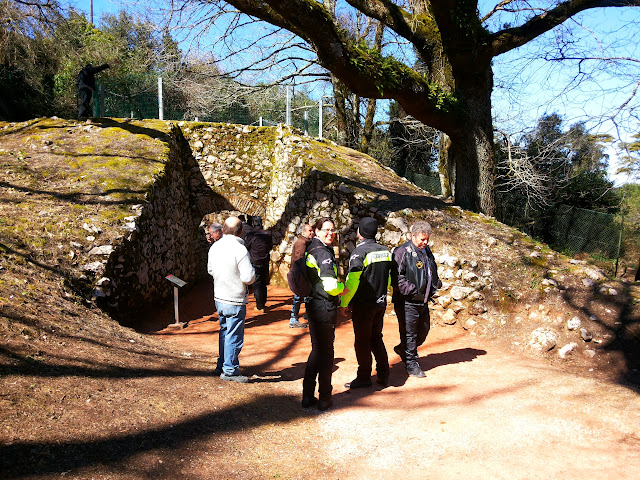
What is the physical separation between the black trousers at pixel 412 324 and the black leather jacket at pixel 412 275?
0.09 metres

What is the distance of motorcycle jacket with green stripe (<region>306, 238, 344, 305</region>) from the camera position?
12.7ft

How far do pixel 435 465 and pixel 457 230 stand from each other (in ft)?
18.1

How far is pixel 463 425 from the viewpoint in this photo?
3.88 meters

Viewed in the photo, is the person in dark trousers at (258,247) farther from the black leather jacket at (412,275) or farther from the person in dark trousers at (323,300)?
the person in dark trousers at (323,300)

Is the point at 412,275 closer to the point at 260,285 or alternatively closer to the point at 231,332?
the point at 231,332

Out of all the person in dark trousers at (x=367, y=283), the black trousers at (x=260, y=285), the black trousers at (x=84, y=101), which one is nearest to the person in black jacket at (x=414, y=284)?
the person in dark trousers at (x=367, y=283)

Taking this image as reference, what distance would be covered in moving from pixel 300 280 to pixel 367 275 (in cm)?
76

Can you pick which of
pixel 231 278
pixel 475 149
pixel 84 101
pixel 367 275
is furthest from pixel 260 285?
pixel 84 101

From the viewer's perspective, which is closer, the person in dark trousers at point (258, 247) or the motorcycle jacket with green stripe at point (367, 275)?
the motorcycle jacket with green stripe at point (367, 275)

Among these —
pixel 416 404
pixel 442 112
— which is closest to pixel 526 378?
pixel 416 404

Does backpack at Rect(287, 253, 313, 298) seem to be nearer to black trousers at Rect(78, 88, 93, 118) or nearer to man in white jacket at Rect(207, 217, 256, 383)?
man in white jacket at Rect(207, 217, 256, 383)

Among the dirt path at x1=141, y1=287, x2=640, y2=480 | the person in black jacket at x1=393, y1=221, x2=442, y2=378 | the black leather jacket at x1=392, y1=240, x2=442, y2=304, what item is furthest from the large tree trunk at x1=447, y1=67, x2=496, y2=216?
the black leather jacket at x1=392, y1=240, x2=442, y2=304

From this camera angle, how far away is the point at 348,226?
9375mm

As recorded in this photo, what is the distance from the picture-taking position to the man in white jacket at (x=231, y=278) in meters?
4.47
